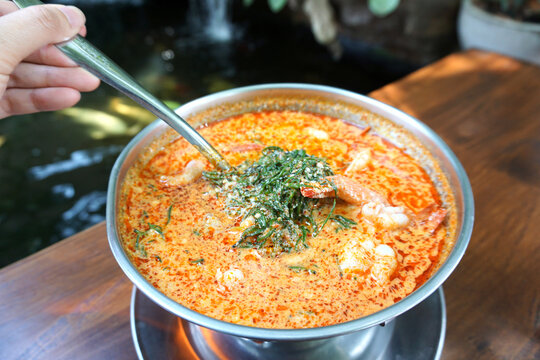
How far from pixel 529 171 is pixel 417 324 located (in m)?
1.03

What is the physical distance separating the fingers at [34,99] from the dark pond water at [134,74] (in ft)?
5.70

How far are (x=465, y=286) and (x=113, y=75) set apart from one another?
1355mm

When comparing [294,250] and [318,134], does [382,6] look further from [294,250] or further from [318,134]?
[294,250]

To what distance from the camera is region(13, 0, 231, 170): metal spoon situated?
1141 mm

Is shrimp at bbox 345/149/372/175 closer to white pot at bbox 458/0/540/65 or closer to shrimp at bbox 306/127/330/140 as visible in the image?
shrimp at bbox 306/127/330/140

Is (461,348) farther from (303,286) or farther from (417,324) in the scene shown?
(303,286)

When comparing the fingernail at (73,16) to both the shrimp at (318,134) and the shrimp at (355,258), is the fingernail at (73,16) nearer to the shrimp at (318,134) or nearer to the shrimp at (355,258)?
the shrimp at (318,134)

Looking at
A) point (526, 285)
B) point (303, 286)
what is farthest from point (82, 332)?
point (526, 285)

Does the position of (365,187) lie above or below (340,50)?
above

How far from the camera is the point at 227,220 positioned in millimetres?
1273

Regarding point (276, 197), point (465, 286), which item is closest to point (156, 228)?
point (276, 197)

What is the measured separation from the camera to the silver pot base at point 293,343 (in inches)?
47.6

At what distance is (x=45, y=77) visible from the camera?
152 cm

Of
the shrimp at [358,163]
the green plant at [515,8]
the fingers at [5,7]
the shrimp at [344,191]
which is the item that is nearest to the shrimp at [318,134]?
the shrimp at [358,163]
